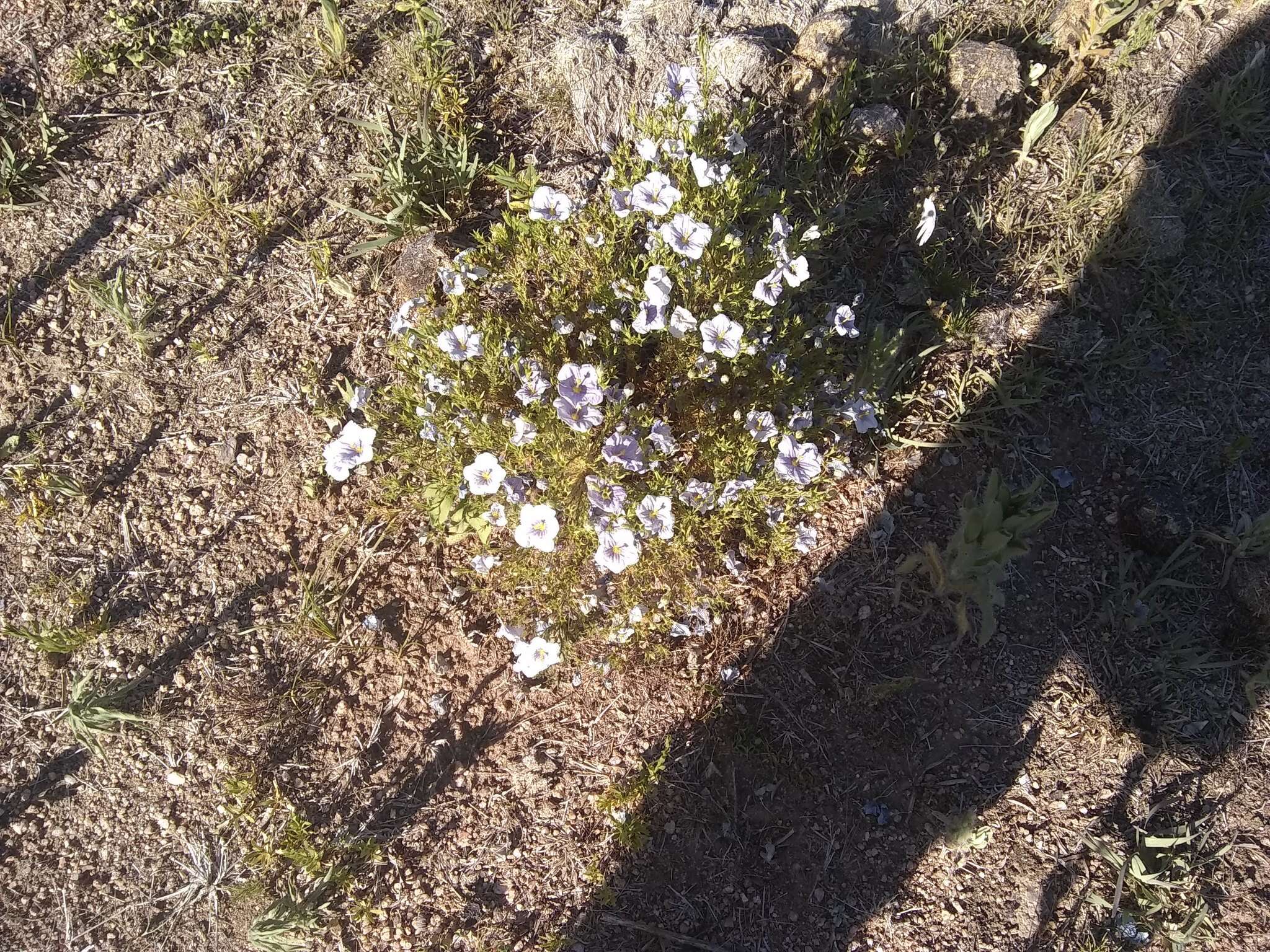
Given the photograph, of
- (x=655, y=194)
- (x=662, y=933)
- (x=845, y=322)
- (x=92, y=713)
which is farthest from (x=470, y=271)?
(x=662, y=933)

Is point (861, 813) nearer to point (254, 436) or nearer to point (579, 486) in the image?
point (579, 486)

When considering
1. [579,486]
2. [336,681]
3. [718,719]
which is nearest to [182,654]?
[336,681]

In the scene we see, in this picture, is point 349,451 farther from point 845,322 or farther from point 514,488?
point 845,322

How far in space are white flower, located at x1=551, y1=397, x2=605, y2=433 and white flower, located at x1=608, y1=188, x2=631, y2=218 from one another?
0.60m

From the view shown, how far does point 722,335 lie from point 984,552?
0.98 metres

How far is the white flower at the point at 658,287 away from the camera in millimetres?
2400

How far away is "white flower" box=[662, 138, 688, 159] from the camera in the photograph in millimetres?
2525

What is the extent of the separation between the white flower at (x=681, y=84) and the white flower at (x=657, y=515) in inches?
48.8

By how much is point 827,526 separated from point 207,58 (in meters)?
3.31

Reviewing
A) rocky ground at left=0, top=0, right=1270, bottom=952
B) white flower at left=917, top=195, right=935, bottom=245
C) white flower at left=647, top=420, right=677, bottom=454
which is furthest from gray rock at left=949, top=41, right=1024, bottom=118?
white flower at left=647, top=420, right=677, bottom=454

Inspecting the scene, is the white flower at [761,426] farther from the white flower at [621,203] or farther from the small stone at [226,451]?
the small stone at [226,451]

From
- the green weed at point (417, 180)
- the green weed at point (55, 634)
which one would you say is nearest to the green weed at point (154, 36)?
the green weed at point (417, 180)

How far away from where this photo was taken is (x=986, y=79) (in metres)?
3.36

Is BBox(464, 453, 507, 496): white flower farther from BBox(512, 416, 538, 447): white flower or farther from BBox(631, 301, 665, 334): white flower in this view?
BBox(631, 301, 665, 334): white flower
